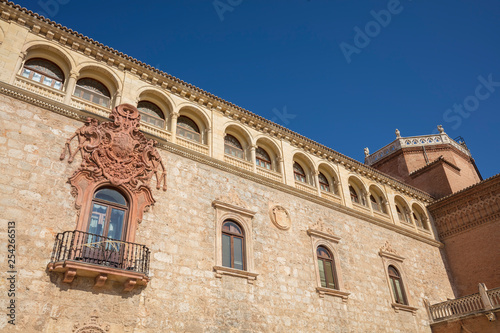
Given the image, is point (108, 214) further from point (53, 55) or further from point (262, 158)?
point (262, 158)

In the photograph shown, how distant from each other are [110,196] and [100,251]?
5.95ft

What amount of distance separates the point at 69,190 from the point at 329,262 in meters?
9.53

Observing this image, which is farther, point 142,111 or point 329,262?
point 329,262

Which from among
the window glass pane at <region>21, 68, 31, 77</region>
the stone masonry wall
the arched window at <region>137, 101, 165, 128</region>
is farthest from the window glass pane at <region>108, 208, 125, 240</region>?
the window glass pane at <region>21, 68, 31, 77</region>

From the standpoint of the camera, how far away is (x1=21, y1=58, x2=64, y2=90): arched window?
11523 millimetres

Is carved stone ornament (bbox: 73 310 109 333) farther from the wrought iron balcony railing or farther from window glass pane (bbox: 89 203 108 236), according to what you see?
window glass pane (bbox: 89 203 108 236)

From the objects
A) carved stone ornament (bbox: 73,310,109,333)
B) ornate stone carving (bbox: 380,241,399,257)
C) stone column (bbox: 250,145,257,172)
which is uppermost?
stone column (bbox: 250,145,257,172)

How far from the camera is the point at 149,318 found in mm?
9766

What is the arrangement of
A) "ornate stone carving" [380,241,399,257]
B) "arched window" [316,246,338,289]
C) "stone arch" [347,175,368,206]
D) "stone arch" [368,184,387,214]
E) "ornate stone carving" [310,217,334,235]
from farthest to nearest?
"stone arch" [368,184,387,214] < "stone arch" [347,175,368,206] < "ornate stone carving" [380,241,399,257] < "ornate stone carving" [310,217,334,235] < "arched window" [316,246,338,289]

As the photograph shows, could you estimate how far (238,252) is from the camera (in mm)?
12648

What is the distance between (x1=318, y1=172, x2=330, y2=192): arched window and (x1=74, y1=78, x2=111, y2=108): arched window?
9.62 meters

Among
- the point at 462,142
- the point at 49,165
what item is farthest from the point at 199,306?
the point at 462,142


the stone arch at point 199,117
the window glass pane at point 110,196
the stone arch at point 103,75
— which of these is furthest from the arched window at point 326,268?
the stone arch at point 103,75

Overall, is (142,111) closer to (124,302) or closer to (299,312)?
(124,302)
